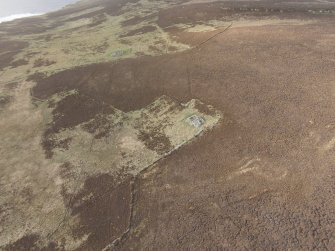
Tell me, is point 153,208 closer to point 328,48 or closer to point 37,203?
point 37,203

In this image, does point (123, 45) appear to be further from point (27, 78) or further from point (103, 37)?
point (27, 78)

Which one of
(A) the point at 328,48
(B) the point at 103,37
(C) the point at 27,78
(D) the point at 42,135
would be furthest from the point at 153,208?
(B) the point at 103,37

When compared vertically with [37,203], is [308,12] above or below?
above

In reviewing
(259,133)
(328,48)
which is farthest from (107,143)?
(328,48)

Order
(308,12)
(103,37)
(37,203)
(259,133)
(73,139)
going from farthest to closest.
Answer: (103,37) → (308,12) → (73,139) → (259,133) → (37,203)

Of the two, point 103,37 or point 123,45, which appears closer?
point 123,45

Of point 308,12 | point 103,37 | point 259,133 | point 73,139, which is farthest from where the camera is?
point 103,37
